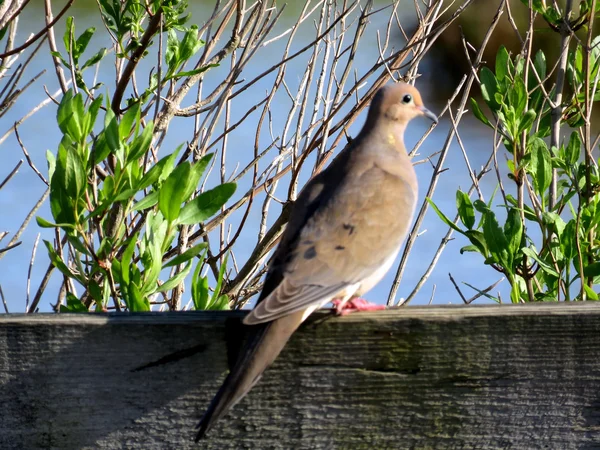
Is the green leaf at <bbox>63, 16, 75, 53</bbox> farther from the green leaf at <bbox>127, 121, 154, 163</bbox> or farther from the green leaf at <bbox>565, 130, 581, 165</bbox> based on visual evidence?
the green leaf at <bbox>565, 130, 581, 165</bbox>

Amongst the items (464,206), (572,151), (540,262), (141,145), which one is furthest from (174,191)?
(572,151)

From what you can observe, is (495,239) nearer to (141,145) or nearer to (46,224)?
(141,145)

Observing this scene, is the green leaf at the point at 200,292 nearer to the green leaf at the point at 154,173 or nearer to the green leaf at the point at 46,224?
the green leaf at the point at 154,173

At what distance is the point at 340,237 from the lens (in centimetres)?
242

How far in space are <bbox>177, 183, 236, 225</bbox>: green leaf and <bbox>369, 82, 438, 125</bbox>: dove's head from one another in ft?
3.31

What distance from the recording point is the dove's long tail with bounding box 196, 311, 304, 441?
→ 5.31ft

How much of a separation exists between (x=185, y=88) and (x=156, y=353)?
1520mm

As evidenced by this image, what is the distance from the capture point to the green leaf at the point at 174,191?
211cm

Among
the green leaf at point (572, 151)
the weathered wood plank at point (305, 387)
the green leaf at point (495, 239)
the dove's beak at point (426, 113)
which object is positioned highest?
the dove's beak at point (426, 113)

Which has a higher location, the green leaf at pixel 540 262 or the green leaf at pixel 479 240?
the green leaf at pixel 479 240

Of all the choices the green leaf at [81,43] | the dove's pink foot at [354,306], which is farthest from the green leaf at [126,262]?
the green leaf at [81,43]

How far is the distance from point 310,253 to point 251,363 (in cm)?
63

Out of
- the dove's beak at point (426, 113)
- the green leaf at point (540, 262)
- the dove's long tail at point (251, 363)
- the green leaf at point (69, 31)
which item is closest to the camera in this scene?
the dove's long tail at point (251, 363)

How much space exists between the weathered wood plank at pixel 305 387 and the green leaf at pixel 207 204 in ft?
1.31
